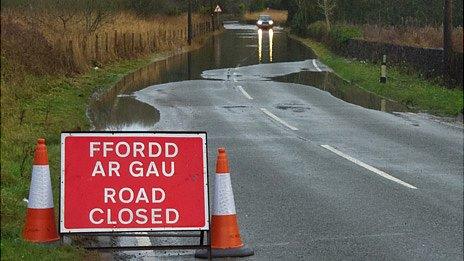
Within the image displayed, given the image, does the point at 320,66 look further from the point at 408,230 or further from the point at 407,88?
the point at 408,230

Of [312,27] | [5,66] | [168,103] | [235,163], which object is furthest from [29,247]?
[312,27]

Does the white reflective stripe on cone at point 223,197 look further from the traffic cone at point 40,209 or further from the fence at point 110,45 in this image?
the fence at point 110,45

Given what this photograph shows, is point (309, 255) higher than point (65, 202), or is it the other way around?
point (65, 202)

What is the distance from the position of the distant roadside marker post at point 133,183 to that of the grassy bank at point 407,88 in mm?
15054

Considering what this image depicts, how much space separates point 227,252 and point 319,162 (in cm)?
652

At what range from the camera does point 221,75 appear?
116ft

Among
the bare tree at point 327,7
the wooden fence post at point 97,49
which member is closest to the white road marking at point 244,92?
the wooden fence post at point 97,49

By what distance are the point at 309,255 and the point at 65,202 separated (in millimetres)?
2318

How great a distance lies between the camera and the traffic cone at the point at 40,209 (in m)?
7.44

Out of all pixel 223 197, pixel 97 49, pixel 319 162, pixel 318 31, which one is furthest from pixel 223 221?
pixel 318 31

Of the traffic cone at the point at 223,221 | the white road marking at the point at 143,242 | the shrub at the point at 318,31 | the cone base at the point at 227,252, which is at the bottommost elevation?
the shrub at the point at 318,31

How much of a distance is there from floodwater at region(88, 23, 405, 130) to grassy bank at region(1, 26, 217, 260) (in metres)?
0.62

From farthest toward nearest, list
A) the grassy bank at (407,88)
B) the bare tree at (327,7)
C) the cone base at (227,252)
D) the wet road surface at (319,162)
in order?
the bare tree at (327,7)
the grassy bank at (407,88)
the wet road surface at (319,162)
the cone base at (227,252)

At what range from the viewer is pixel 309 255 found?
8.11 m
